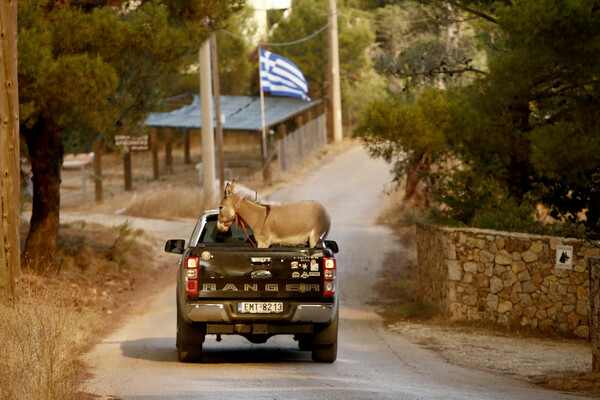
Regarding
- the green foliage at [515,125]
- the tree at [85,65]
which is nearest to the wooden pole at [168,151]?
the tree at [85,65]

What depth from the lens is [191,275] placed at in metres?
11.8

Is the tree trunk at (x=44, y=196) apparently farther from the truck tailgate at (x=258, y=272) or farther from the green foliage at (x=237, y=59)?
the green foliage at (x=237, y=59)

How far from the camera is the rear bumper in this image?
1190cm

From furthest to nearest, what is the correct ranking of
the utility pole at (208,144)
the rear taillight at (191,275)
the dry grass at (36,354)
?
the utility pole at (208,144) < the rear taillight at (191,275) < the dry grass at (36,354)

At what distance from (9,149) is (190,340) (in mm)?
4268

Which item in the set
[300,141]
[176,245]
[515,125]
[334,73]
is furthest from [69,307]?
[334,73]

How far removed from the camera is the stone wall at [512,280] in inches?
627

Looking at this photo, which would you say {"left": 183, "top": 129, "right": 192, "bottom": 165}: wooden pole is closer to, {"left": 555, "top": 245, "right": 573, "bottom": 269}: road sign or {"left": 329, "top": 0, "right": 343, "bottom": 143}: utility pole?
{"left": 329, "top": 0, "right": 343, "bottom": 143}: utility pole

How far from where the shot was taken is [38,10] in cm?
1733

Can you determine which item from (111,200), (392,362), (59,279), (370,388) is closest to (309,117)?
(111,200)

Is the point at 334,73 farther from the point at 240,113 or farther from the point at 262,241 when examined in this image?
the point at 262,241

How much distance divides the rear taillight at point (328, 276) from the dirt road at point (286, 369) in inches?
39.4

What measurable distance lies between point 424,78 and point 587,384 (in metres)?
11.0

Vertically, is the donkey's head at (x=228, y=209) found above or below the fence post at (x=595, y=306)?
above
